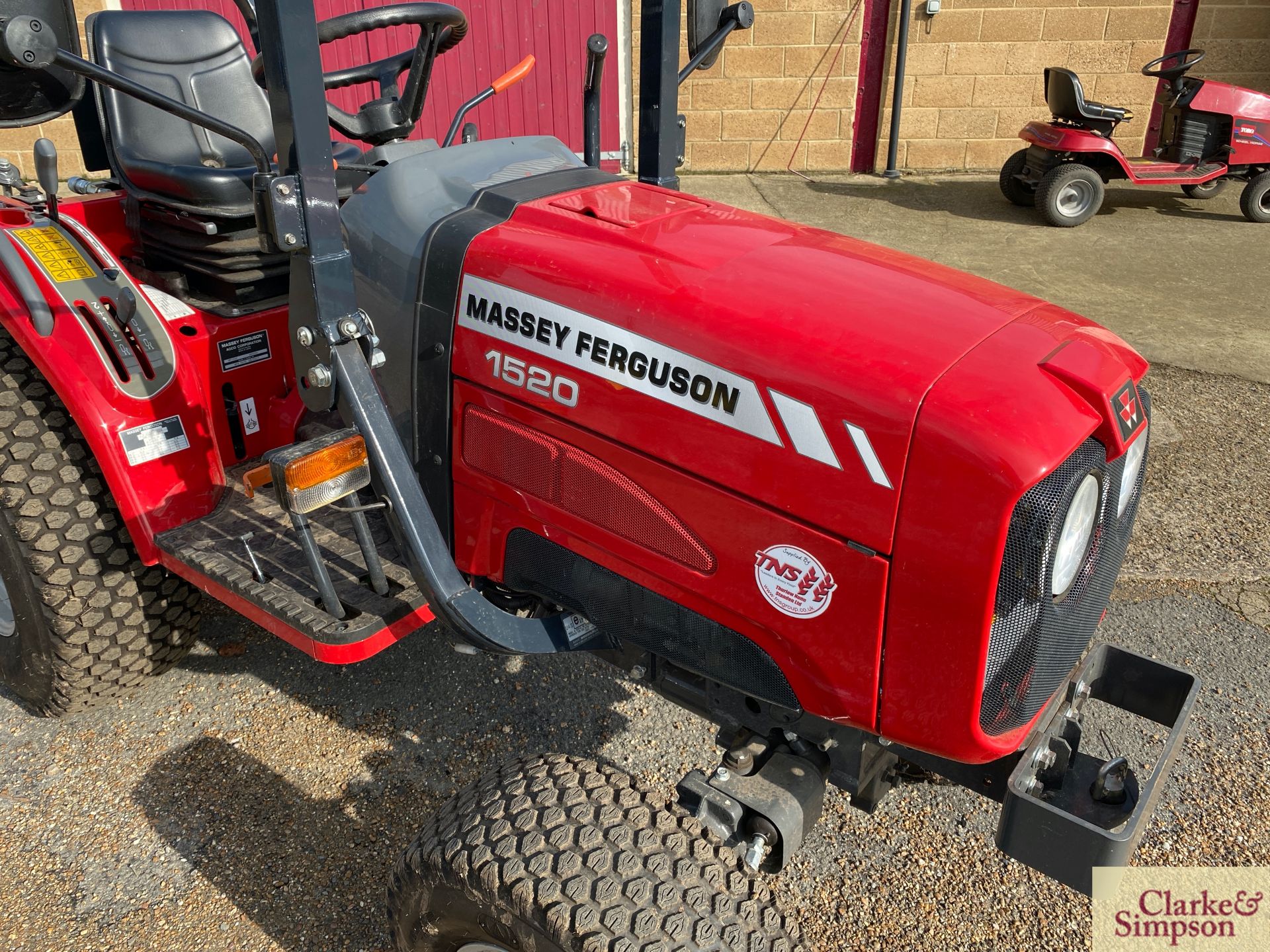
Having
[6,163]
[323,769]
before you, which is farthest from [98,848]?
[6,163]

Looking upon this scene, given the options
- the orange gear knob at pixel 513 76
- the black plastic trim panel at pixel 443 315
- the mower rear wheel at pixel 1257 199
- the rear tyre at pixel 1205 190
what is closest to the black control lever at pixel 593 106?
the orange gear knob at pixel 513 76

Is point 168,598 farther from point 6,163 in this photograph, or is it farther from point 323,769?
point 6,163

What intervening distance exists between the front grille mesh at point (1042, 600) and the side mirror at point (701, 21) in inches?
47.5

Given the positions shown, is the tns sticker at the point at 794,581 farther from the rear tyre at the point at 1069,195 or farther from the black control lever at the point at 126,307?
the rear tyre at the point at 1069,195

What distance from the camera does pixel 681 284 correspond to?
157cm

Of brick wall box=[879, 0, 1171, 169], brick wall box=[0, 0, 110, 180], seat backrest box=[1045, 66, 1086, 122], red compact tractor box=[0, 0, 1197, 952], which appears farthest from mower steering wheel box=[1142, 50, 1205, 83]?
brick wall box=[0, 0, 110, 180]

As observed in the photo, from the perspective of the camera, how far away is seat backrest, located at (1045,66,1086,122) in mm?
6996

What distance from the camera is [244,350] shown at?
2.45 m

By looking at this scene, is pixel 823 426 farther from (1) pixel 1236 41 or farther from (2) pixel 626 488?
(1) pixel 1236 41

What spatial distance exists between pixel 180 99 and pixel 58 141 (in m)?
5.68

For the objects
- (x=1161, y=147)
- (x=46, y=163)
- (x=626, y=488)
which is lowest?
(x=1161, y=147)

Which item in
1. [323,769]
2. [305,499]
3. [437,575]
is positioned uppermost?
[305,499]

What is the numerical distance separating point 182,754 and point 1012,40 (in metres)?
8.55

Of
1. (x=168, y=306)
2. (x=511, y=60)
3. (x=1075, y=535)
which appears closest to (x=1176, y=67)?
(x=511, y=60)
